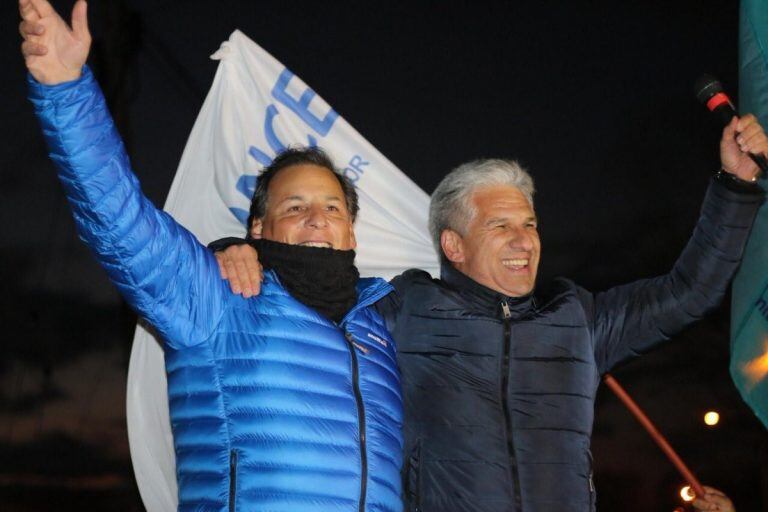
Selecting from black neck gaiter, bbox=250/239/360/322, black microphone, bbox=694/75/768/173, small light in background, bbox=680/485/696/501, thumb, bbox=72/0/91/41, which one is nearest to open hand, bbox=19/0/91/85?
thumb, bbox=72/0/91/41

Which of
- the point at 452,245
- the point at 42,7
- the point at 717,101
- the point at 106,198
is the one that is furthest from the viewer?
the point at 452,245

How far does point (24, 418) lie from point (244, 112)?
8.49 meters

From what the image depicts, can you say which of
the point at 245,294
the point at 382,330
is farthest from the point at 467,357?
the point at 245,294

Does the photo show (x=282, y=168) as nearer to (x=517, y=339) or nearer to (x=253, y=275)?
(x=253, y=275)

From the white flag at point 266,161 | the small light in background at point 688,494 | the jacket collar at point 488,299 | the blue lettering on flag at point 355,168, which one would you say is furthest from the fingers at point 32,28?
the small light in background at point 688,494

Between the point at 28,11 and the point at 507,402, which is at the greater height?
the point at 28,11

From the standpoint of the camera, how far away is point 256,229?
2.92m

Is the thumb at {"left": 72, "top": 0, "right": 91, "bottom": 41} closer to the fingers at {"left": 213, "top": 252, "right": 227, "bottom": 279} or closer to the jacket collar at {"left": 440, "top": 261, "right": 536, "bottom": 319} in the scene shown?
the fingers at {"left": 213, "top": 252, "right": 227, "bottom": 279}

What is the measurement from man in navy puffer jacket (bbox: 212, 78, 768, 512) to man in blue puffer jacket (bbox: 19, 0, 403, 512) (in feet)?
0.89

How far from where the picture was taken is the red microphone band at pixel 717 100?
8.84 feet

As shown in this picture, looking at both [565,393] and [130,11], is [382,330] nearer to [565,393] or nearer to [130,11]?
[565,393]

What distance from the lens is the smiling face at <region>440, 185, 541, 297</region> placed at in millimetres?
3131

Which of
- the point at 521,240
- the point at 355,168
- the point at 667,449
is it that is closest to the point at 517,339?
the point at 521,240

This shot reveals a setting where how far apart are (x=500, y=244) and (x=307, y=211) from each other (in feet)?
2.57
